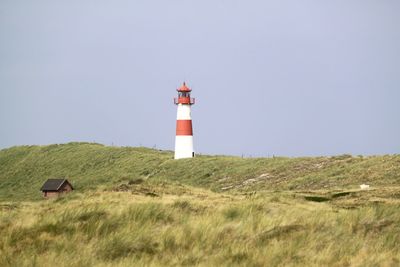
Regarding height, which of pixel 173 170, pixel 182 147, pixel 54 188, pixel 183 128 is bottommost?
pixel 54 188

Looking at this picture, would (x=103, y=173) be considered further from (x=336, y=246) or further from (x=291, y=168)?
(x=336, y=246)

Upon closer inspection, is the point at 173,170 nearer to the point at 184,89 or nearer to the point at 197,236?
the point at 184,89

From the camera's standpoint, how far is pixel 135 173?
64312mm

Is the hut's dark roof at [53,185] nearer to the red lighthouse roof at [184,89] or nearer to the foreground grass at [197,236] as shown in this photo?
the red lighthouse roof at [184,89]

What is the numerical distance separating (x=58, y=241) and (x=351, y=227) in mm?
6222

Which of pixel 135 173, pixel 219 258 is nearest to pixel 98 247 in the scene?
pixel 219 258

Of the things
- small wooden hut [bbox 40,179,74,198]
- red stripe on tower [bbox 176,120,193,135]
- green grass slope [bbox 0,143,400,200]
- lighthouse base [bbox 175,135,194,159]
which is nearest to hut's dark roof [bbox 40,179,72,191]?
small wooden hut [bbox 40,179,74,198]

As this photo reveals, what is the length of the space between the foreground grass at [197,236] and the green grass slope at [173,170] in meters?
10.3

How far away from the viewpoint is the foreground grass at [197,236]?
12.2 m

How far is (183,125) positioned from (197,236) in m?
53.5

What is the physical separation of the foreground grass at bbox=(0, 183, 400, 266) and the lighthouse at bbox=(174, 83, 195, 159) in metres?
50.1

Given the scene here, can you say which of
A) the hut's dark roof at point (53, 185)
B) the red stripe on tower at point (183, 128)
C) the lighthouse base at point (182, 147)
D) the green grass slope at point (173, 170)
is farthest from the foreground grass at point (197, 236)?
the lighthouse base at point (182, 147)

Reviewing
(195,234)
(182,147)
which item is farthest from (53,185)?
(195,234)

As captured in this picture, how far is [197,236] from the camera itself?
1377 centimetres
